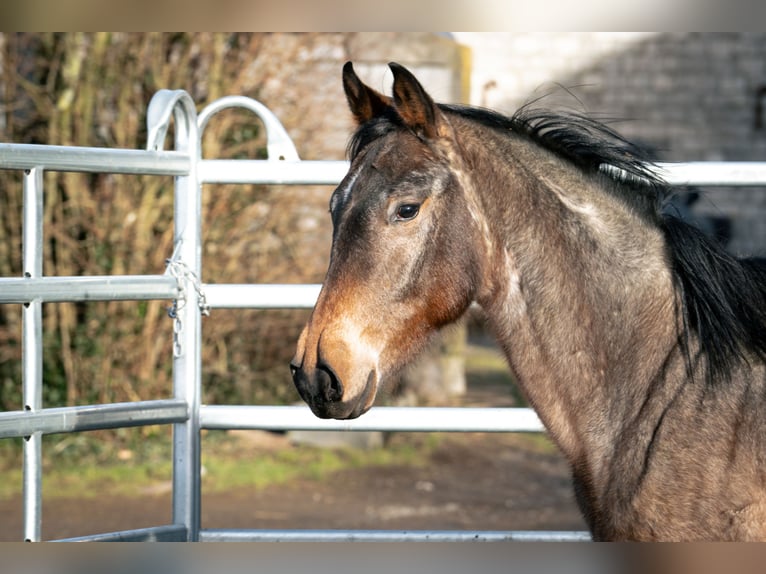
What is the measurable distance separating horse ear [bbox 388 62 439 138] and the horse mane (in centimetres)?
9

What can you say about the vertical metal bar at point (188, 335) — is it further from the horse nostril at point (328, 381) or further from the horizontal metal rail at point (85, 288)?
the horse nostril at point (328, 381)

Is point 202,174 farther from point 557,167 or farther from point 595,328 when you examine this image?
point 595,328

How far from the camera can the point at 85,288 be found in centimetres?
375

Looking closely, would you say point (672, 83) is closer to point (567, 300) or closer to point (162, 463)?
point (162, 463)

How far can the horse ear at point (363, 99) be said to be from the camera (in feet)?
11.1

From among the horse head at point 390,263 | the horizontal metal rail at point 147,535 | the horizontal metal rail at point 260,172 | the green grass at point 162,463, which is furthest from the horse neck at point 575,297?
the green grass at point 162,463

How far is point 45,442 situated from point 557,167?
6464mm

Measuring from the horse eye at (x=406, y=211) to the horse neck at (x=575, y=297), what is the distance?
0.25 metres

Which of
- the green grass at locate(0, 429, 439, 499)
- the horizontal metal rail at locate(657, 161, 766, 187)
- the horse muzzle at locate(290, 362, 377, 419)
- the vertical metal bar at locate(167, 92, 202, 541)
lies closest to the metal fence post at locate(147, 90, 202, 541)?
the vertical metal bar at locate(167, 92, 202, 541)

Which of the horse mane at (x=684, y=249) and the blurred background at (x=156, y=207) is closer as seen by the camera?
the horse mane at (x=684, y=249)

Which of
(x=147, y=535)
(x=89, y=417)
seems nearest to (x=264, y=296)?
(x=89, y=417)

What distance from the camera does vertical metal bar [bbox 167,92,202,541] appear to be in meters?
4.06

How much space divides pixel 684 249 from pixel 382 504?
4996 mm

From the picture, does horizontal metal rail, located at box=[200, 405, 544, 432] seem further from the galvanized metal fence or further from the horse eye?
the horse eye
